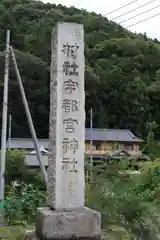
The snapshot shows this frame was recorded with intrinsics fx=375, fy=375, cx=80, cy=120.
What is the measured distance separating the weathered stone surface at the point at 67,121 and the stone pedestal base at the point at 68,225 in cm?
21

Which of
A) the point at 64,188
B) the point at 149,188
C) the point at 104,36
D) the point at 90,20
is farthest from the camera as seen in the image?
the point at 104,36

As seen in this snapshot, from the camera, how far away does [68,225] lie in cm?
440

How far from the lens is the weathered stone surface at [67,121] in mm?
4668

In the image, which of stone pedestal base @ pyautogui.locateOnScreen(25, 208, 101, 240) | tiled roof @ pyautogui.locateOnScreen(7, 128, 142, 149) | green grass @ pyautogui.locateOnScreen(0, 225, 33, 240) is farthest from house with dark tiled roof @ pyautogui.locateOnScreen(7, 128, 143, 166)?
stone pedestal base @ pyautogui.locateOnScreen(25, 208, 101, 240)

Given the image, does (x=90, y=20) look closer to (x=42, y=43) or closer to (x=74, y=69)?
(x=42, y=43)

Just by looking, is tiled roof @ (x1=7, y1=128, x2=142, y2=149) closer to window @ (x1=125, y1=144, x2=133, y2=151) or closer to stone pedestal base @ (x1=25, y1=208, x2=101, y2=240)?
window @ (x1=125, y1=144, x2=133, y2=151)

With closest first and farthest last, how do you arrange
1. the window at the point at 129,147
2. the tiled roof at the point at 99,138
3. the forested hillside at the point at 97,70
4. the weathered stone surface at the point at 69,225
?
the weathered stone surface at the point at 69,225 → the tiled roof at the point at 99,138 → the forested hillside at the point at 97,70 → the window at the point at 129,147

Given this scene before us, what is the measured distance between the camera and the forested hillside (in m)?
36.3

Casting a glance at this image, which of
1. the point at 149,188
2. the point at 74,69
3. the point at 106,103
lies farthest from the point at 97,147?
the point at 74,69

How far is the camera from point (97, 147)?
130 feet

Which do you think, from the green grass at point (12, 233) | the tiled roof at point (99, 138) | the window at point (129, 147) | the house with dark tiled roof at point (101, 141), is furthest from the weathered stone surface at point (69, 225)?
the window at point (129, 147)

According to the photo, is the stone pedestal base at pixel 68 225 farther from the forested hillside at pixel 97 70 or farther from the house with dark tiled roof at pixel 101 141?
the house with dark tiled roof at pixel 101 141

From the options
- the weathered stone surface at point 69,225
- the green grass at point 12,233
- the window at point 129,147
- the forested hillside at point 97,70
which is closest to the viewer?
the weathered stone surface at point 69,225

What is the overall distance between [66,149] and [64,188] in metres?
0.48
